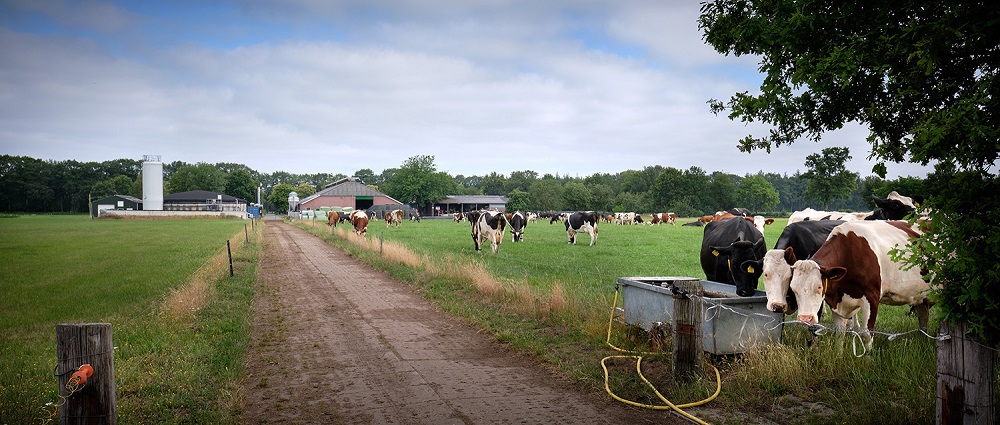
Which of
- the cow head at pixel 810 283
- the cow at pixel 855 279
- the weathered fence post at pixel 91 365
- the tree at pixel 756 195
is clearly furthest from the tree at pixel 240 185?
the cow head at pixel 810 283

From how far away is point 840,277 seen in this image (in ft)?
21.9

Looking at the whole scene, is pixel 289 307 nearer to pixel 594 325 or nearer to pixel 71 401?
pixel 594 325

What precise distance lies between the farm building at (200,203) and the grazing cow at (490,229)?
78.4m

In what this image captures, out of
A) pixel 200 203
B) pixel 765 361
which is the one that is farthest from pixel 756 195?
pixel 200 203

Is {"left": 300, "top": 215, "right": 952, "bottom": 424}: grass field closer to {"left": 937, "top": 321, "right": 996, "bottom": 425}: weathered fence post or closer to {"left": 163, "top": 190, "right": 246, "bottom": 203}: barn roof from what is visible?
{"left": 937, "top": 321, "right": 996, "bottom": 425}: weathered fence post

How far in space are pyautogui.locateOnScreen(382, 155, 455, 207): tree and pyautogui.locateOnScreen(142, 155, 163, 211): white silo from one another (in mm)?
39682

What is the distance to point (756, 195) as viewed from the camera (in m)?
94.2

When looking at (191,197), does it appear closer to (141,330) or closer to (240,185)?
(240,185)

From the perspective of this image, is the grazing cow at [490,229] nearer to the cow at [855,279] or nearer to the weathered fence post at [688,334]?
the cow at [855,279]

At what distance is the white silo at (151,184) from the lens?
317 ft

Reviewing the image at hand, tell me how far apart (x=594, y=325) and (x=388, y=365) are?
10.5ft

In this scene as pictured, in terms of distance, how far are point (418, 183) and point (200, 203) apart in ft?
131

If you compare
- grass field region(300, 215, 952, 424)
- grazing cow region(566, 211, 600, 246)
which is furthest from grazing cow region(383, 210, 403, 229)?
grass field region(300, 215, 952, 424)

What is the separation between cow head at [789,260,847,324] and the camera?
655 centimetres
